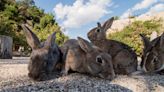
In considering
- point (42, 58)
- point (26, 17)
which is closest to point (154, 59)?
point (42, 58)

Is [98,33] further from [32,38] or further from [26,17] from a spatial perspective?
[26,17]

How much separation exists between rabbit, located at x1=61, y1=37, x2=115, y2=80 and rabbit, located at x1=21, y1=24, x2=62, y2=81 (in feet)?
0.69

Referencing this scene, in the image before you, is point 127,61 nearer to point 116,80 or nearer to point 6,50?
point 116,80

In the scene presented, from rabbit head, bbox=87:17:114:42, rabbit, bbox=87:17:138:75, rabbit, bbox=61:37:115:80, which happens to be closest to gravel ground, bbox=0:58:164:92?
rabbit, bbox=61:37:115:80

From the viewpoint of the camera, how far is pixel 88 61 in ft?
16.0

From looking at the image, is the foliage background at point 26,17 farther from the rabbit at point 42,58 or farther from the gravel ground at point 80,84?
the gravel ground at point 80,84

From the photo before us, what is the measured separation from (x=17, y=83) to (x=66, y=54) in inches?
40.3

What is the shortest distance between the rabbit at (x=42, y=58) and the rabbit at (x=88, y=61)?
0.21 metres

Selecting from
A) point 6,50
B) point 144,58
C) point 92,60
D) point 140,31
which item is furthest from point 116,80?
point 140,31

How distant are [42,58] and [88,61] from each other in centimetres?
70

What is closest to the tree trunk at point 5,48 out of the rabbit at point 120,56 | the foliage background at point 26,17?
the rabbit at point 120,56

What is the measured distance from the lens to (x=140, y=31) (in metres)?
17.3

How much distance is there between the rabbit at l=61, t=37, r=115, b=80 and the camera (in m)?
4.80

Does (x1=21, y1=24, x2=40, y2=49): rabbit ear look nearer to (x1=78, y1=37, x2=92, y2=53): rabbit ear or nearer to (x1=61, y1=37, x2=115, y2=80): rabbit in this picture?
(x1=61, y1=37, x2=115, y2=80): rabbit
